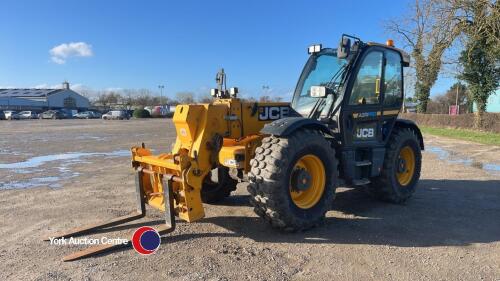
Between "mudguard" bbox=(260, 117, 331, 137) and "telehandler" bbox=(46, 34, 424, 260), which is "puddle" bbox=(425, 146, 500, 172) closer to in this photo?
"telehandler" bbox=(46, 34, 424, 260)

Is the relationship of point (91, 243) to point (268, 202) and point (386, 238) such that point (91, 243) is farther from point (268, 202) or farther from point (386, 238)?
point (386, 238)

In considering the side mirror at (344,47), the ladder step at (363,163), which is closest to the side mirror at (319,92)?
the side mirror at (344,47)

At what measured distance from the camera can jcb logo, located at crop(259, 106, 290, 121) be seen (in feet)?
20.9

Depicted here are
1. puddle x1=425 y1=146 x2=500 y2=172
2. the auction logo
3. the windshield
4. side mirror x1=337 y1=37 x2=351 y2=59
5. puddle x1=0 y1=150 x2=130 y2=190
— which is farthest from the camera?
puddle x1=425 y1=146 x2=500 y2=172

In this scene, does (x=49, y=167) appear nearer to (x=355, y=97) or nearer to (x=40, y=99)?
(x=355, y=97)

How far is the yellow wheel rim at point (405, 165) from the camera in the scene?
7449mm

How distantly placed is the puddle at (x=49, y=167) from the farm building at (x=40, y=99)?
79624 millimetres

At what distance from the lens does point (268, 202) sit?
5016 mm

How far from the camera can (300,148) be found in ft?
17.3

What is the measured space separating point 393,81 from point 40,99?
331 ft

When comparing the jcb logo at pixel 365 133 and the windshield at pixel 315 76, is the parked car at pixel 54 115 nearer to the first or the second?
the windshield at pixel 315 76

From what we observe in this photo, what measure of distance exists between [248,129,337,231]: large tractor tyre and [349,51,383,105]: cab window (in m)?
1.25

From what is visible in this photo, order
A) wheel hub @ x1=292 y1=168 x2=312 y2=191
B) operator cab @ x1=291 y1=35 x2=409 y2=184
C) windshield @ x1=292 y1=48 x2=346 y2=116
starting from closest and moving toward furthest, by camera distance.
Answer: wheel hub @ x1=292 y1=168 x2=312 y2=191 < operator cab @ x1=291 y1=35 x2=409 y2=184 < windshield @ x1=292 y1=48 x2=346 y2=116

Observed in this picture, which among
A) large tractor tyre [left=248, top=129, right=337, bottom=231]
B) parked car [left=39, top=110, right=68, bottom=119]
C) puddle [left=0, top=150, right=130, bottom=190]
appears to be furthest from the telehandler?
parked car [left=39, top=110, right=68, bottom=119]
